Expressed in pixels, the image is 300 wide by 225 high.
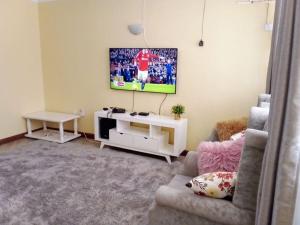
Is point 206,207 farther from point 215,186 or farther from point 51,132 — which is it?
point 51,132

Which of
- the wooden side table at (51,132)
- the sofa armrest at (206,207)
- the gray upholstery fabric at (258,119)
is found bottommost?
the wooden side table at (51,132)

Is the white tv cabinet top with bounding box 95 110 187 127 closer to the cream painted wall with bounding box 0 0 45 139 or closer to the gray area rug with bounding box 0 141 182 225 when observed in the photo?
the gray area rug with bounding box 0 141 182 225

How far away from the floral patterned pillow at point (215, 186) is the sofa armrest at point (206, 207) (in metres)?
0.03

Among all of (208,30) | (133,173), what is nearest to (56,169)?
(133,173)

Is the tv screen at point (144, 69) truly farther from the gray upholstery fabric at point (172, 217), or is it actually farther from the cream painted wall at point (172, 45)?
the gray upholstery fabric at point (172, 217)

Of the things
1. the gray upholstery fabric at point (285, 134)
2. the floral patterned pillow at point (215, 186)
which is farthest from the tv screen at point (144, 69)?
the gray upholstery fabric at point (285, 134)

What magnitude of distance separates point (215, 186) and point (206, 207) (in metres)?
0.13

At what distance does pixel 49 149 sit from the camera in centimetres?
383

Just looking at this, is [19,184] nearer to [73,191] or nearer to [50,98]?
[73,191]

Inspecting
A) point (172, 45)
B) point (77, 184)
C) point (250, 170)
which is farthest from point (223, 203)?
point (172, 45)

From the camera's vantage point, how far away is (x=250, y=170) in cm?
131

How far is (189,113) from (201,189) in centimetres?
223

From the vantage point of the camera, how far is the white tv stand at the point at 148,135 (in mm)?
3368

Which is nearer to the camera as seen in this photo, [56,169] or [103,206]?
[103,206]
